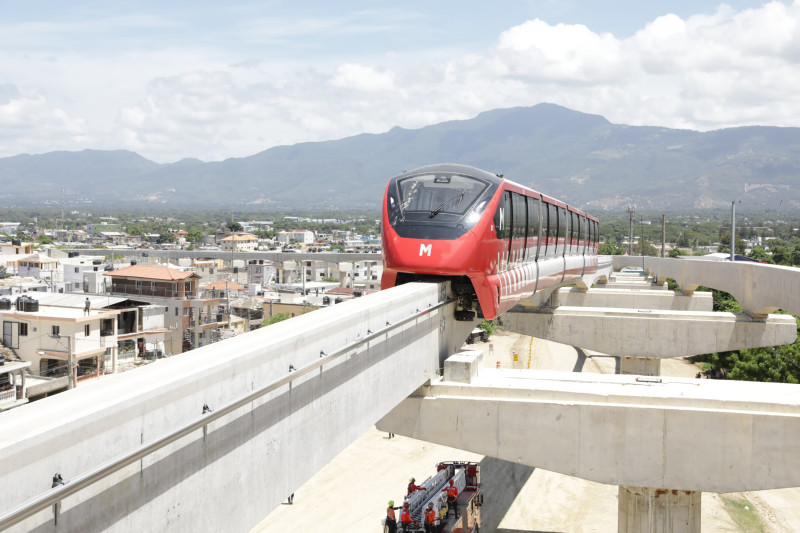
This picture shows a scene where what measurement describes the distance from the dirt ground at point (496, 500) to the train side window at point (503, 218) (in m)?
12.3

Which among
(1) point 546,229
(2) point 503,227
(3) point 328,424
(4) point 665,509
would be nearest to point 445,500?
(1) point 546,229

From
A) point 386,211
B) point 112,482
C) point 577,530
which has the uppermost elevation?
point 386,211

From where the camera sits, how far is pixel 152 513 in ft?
19.5

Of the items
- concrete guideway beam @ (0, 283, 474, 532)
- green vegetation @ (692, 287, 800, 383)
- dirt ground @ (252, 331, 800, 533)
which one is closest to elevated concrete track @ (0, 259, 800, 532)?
concrete guideway beam @ (0, 283, 474, 532)

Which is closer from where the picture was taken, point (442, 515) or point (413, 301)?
point (413, 301)

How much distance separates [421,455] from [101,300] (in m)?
26.2

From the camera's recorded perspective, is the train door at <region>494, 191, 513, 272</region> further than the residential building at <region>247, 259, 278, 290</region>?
No

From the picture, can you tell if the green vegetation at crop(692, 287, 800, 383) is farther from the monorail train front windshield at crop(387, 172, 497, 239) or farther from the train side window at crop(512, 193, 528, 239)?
the monorail train front windshield at crop(387, 172, 497, 239)

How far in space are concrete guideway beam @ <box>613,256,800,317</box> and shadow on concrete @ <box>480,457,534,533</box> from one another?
39.0 ft

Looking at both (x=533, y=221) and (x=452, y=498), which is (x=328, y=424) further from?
(x=452, y=498)

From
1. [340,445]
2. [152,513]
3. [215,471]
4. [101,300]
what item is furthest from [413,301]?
[101,300]

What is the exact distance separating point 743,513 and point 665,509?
15.0m

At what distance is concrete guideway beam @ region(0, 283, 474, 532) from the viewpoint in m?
5.03

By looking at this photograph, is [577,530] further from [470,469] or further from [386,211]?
[386,211]
